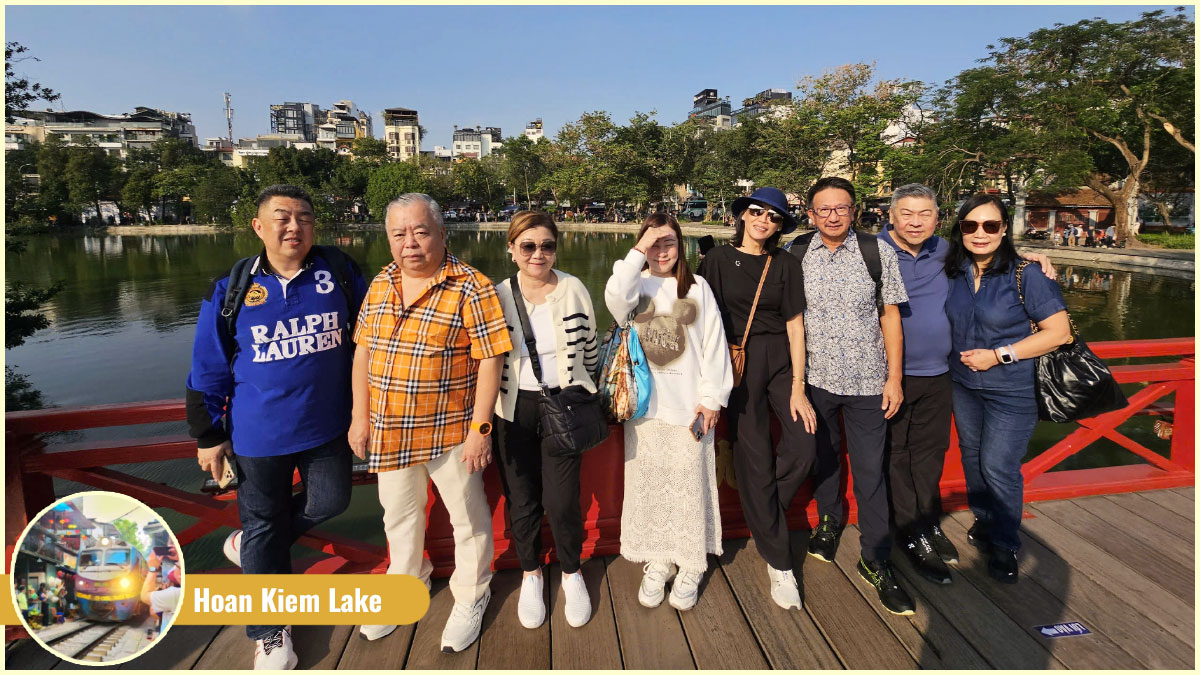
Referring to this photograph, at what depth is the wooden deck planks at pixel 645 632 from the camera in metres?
2.07

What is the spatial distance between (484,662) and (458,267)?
1356 millimetres

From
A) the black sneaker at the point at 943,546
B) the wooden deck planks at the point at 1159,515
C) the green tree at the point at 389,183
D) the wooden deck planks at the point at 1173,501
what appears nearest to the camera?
the black sneaker at the point at 943,546

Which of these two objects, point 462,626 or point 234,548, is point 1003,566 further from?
point 234,548

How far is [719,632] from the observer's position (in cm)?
219

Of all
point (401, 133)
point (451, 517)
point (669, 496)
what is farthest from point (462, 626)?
point (401, 133)

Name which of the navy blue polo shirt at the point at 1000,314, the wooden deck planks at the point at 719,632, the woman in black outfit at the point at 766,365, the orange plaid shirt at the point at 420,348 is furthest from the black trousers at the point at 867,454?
the orange plaid shirt at the point at 420,348

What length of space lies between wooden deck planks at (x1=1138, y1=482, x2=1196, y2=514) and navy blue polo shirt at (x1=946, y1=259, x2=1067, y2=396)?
1401 millimetres

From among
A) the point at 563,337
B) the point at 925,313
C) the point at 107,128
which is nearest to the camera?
the point at 563,337

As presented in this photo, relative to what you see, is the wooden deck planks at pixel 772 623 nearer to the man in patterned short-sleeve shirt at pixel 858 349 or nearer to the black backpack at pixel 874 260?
the man in patterned short-sleeve shirt at pixel 858 349

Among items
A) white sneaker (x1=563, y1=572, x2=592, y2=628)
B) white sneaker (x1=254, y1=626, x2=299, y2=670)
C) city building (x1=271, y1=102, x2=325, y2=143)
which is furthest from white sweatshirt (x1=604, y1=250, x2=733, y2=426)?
city building (x1=271, y1=102, x2=325, y2=143)

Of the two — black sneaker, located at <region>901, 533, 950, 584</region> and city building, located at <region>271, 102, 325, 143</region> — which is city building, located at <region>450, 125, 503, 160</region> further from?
black sneaker, located at <region>901, 533, 950, 584</region>

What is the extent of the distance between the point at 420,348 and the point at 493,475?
2.53 ft

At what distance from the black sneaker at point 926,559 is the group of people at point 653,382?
A: 0.04 feet

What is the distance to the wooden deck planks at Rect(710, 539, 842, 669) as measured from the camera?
81.4 inches
